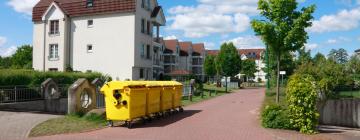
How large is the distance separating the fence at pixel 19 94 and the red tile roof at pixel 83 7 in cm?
1693

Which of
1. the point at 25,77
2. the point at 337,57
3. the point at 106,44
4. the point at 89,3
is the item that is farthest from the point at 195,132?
the point at 337,57

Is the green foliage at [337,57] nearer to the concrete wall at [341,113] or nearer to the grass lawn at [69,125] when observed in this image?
the concrete wall at [341,113]

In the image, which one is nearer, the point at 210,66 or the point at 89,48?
the point at 89,48

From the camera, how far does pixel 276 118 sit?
1450 centimetres

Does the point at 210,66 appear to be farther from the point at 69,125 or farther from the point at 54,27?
the point at 69,125

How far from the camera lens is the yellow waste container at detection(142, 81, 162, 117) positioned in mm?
15984

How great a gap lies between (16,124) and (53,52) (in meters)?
28.4

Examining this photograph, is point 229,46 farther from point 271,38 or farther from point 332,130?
point 332,130

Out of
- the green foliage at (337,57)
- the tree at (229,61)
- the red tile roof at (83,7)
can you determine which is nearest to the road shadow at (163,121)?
the green foliage at (337,57)

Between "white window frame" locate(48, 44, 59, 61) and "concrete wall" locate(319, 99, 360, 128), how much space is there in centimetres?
3003

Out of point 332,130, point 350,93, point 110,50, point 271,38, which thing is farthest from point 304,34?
point 110,50

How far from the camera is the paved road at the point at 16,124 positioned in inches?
483

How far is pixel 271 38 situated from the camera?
70.7 feet

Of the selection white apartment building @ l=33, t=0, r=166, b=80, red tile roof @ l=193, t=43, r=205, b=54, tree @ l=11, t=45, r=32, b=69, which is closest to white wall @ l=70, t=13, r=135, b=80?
white apartment building @ l=33, t=0, r=166, b=80
